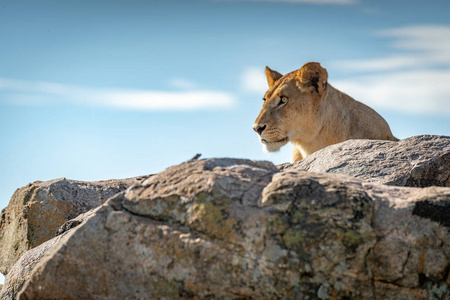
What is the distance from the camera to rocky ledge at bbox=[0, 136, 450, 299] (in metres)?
3.76

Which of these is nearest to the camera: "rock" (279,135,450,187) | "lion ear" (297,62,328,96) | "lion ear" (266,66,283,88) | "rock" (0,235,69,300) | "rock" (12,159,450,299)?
"rock" (12,159,450,299)

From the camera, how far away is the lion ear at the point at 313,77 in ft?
34.9

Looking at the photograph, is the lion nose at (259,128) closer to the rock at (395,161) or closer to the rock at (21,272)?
the rock at (395,161)

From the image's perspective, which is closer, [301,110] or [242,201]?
[242,201]

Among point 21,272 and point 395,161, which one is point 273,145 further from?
point 21,272

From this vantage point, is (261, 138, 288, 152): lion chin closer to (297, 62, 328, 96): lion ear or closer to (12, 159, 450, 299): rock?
(297, 62, 328, 96): lion ear

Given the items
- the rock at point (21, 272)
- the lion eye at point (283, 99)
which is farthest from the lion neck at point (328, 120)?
the rock at point (21, 272)

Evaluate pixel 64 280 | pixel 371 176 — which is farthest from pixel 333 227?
pixel 371 176

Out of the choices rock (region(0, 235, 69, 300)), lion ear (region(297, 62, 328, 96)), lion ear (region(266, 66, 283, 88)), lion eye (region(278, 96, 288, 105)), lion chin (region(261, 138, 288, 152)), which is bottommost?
rock (region(0, 235, 69, 300))

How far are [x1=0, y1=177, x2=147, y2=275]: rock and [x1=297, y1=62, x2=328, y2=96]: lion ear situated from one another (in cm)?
377

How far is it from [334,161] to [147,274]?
166 inches

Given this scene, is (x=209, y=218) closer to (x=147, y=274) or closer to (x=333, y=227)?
(x=147, y=274)

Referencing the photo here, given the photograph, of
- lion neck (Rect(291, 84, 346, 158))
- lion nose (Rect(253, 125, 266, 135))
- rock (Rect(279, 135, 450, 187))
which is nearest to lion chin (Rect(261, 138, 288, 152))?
lion nose (Rect(253, 125, 266, 135))

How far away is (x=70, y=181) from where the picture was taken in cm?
958
